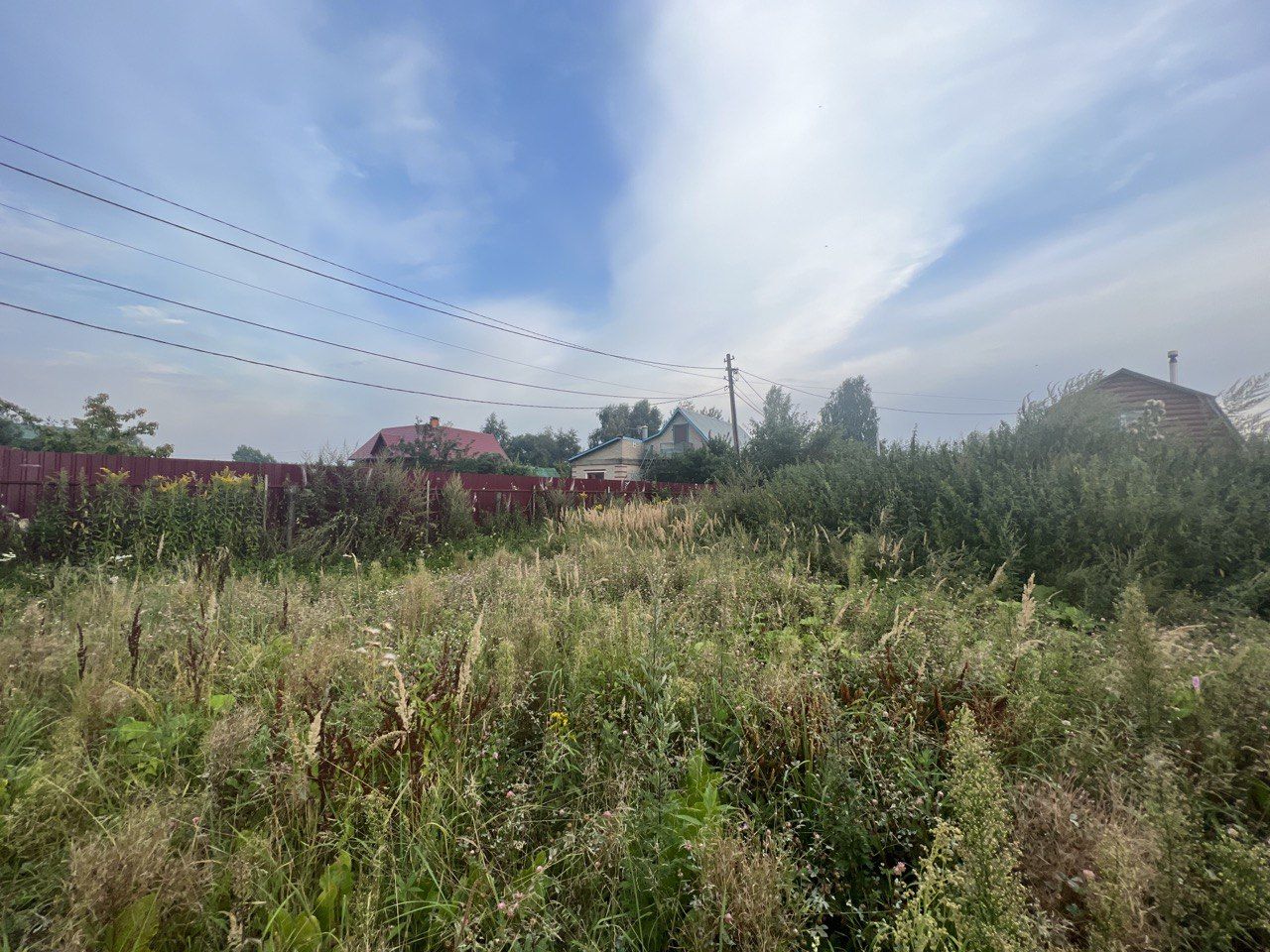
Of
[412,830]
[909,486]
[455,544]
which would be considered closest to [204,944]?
[412,830]

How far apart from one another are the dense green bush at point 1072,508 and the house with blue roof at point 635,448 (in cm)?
2705

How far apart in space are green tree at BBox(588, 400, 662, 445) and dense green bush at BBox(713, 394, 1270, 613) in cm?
4722

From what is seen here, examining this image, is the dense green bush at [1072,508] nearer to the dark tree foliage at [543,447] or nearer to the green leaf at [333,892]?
the green leaf at [333,892]

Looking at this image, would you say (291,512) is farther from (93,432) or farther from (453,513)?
(93,432)

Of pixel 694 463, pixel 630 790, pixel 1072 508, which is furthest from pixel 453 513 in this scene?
pixel 694 463

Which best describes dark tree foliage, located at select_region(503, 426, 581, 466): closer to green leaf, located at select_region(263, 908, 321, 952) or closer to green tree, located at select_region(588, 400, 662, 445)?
green tree, located at select_region(588, 400, 662, 445)

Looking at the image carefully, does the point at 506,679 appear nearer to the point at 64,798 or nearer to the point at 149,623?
the point at 64,798

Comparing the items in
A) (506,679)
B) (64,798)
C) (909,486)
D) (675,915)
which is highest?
(909,486)

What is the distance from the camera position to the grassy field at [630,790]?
1.25 m

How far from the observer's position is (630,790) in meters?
1.71

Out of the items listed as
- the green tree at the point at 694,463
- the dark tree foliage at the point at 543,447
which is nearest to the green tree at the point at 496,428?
the dark tree foliage at the point at 543,447

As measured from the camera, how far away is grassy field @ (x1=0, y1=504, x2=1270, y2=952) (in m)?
1.25

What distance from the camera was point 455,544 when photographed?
9.44 meters

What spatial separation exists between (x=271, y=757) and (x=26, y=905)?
60 centimetres
